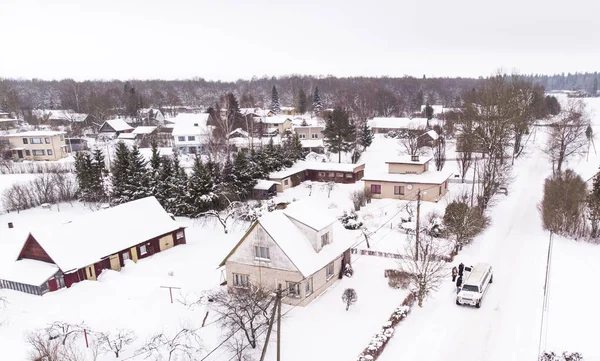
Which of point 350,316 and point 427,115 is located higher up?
point 427,115

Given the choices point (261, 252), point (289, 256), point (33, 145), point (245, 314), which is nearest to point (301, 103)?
point (33, 145)

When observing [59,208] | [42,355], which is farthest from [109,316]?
[59,208]

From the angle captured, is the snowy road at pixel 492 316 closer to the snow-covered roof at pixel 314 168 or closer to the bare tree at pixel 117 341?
the bare tree at pixel 117 341

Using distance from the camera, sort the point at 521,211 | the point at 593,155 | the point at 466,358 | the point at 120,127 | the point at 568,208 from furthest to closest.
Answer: the point at 120,127 < the point at 593,155 < the point at 521,211 < the point at 568,208 < the point at 466,358

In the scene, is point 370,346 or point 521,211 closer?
point 370,346

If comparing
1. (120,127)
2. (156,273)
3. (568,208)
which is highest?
(120,127)

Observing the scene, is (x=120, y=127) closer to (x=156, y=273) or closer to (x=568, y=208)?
(x=156, y=273)

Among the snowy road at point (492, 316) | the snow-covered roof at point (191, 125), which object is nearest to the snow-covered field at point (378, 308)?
the snowy road at point (492, 316)
